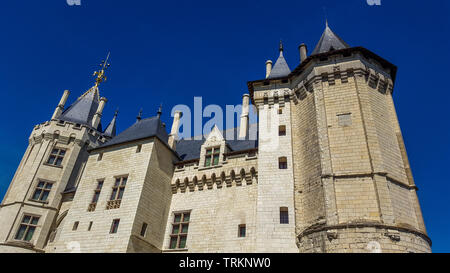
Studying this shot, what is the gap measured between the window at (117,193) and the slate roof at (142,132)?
283cm

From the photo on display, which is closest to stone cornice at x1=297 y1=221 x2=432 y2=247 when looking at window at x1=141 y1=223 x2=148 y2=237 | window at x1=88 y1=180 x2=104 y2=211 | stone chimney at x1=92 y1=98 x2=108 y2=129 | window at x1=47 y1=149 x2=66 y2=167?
window at x1=141 y1=223 x2=148 y2=237

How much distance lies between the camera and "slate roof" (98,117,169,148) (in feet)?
67.3

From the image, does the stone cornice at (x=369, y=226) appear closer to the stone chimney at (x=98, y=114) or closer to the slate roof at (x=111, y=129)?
the stone chimney at (x=98, y=114)

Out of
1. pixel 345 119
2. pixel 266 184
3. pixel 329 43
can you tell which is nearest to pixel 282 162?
pixel 266 184

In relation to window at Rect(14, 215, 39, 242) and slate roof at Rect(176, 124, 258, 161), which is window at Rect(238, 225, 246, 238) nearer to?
slate roof at Rect(176, 124, 258, 161)

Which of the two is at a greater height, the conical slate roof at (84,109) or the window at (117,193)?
the conical slate roof at (84,109)

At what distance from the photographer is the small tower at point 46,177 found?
20.5 metres

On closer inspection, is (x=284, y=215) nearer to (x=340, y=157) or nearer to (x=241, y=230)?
(x=241, y=230)

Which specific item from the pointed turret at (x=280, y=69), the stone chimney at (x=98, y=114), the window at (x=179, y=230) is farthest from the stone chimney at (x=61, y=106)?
the pointed turret at (x=280, y=69)

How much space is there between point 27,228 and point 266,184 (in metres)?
A: 16.5

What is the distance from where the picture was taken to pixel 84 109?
2831 cm

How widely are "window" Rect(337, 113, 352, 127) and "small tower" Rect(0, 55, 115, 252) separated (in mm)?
18884

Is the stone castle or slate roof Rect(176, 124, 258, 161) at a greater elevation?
slate roof Rect(176, 124, 258, 161)

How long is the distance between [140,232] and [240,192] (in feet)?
19.4
